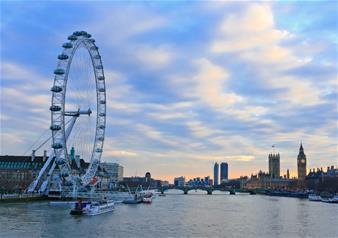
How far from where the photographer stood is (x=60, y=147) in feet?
190

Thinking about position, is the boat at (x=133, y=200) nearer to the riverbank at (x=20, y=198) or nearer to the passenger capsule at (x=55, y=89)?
the riverbank at (x=20, y=198)

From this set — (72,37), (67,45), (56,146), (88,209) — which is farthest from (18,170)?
(88,209)

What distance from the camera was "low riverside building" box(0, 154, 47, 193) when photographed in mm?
93438

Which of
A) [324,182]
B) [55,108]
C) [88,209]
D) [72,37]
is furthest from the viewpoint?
[324,182]

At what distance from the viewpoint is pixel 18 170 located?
10562 cm

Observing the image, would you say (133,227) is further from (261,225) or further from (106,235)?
(261,225)

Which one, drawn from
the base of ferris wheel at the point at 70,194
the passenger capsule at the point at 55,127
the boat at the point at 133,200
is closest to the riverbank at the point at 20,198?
the base of ferris wheel at the point at 70,194

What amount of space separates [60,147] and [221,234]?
29517 mm

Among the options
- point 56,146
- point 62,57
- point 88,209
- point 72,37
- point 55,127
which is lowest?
point 88,209

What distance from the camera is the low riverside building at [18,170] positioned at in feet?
307

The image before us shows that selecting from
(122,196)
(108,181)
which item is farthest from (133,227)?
(108,181)

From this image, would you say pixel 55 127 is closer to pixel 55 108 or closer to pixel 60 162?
pixel 55 108

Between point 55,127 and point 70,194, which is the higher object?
point 55,127

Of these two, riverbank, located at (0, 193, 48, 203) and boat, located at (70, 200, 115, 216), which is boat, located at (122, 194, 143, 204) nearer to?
riverbank, located at (0, 193, 48, 203)
